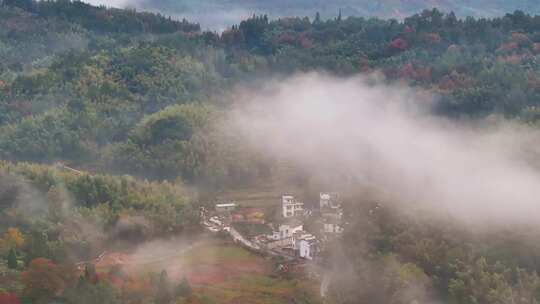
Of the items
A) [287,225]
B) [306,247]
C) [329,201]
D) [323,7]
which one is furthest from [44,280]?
[323,7]

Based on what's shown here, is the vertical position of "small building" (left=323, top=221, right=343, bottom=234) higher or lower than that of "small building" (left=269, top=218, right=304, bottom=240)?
higher

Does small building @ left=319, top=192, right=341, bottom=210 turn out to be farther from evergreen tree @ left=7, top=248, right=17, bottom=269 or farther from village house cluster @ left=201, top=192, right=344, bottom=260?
evergreen tree @ left=7, top=248, right=17, bottom=269

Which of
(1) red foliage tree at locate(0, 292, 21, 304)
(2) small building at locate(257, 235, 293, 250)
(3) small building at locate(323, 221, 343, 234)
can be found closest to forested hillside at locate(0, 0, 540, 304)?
(1) red foliage tree at locate(0, 292, 21, 304)

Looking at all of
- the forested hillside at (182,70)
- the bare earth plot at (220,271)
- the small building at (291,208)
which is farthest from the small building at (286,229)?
the forested hillside at (182,70)

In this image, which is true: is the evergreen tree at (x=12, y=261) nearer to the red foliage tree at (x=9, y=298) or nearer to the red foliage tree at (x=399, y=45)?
the red foliage tree at (x=9, y=298)

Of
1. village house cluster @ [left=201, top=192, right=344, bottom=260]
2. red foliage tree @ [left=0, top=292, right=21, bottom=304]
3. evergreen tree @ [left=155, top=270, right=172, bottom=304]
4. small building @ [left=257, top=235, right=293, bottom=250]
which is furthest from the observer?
small building @ [left=257, top=235, right=293, bottom=250]

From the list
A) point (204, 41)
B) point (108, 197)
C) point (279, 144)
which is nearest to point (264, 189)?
point (279, 144)

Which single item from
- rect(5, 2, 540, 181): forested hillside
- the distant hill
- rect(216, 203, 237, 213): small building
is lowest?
rect(216, 203, 237, 213): small building
